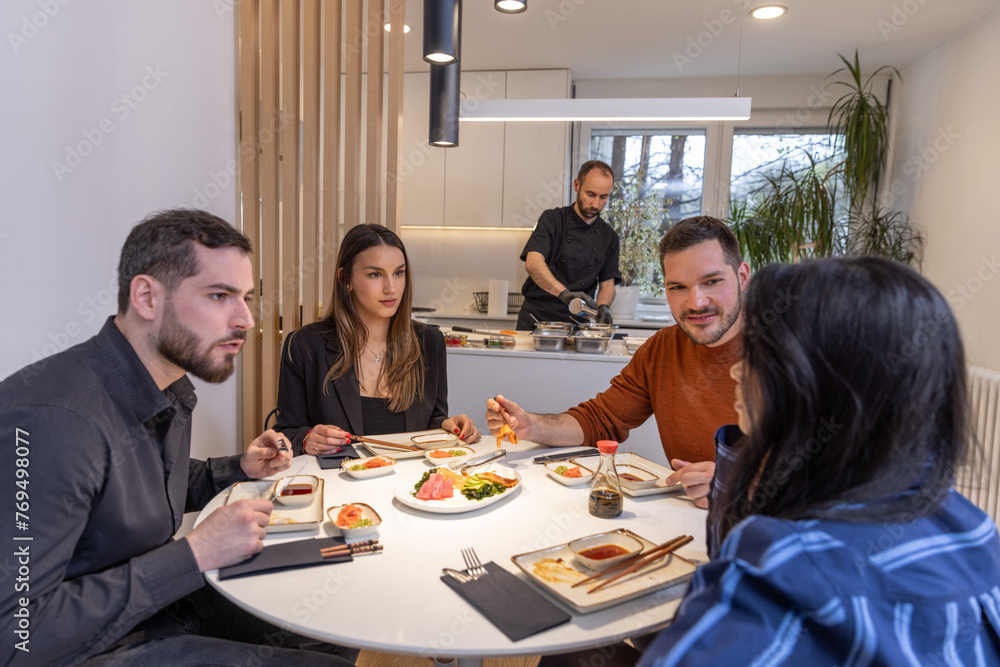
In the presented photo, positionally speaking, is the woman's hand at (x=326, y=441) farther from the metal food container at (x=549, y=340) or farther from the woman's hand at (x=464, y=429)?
the metal food container at (x=549, y=340)

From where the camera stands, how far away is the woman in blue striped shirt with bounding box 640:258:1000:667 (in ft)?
2.08

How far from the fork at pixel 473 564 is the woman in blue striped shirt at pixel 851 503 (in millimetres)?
455

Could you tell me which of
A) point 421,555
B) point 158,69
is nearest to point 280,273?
point 158,69

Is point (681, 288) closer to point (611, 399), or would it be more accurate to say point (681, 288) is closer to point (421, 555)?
point (611, 399)

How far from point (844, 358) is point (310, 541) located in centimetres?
97

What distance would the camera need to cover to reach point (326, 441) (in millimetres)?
1767

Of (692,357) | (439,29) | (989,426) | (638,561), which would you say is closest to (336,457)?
(638,561)

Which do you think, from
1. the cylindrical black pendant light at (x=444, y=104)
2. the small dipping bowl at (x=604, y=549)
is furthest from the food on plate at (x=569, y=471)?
the cylindrical black pendant light at (x=444, y=104)

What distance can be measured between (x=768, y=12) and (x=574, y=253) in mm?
1800

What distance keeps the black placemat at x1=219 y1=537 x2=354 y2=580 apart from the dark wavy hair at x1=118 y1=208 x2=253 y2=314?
0.54 metres

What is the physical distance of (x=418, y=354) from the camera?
2.24m

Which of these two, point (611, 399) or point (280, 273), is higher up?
point (280, 273)

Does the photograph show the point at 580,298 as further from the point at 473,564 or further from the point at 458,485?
the point at 473,564

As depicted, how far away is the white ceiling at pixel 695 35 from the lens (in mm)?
3742
